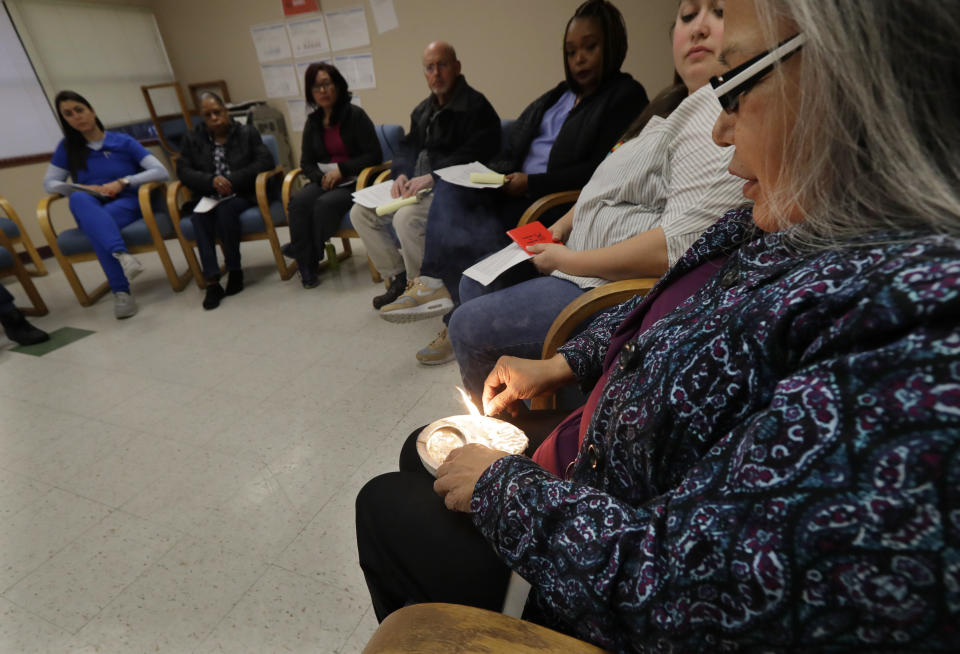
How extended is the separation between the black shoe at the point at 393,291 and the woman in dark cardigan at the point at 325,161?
600 mm

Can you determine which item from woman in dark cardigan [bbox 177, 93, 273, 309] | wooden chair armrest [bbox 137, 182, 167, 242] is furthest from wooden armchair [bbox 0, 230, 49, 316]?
woman in dark cardigan [bbox 177, 93, 273, 309]

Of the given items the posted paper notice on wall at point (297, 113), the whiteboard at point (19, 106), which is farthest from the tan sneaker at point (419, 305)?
the whiteboard at point (19, 106)

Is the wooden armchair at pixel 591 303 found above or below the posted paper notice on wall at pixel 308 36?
below

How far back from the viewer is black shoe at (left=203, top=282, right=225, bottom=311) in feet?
10.1

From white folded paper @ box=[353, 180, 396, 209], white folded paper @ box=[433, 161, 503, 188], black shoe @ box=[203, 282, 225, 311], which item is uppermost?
white folded paper @ box=[433, 161, 503, 188]

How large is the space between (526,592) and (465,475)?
0.18m

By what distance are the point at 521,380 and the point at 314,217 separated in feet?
8.04

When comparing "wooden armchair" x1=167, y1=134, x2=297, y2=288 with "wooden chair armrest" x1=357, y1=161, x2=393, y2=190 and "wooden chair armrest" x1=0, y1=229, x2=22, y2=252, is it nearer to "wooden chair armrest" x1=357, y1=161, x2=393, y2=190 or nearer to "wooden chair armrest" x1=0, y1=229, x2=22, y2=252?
"wooden chair armrest" x1=357, y1=161, x2=393, y2=190

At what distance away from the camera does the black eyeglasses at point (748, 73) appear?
0.43 metres

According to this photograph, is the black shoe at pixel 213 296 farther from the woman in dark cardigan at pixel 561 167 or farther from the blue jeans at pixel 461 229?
the blue jeans at pixel 461 229

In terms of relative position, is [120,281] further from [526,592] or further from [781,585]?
[781,585]

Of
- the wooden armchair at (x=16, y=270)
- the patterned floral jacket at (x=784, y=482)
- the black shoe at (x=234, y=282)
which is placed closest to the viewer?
the patterned floral jacket at (x=784, y=482)

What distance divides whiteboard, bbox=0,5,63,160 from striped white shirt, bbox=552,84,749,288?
5542mm

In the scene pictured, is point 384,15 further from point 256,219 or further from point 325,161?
point 256,219
